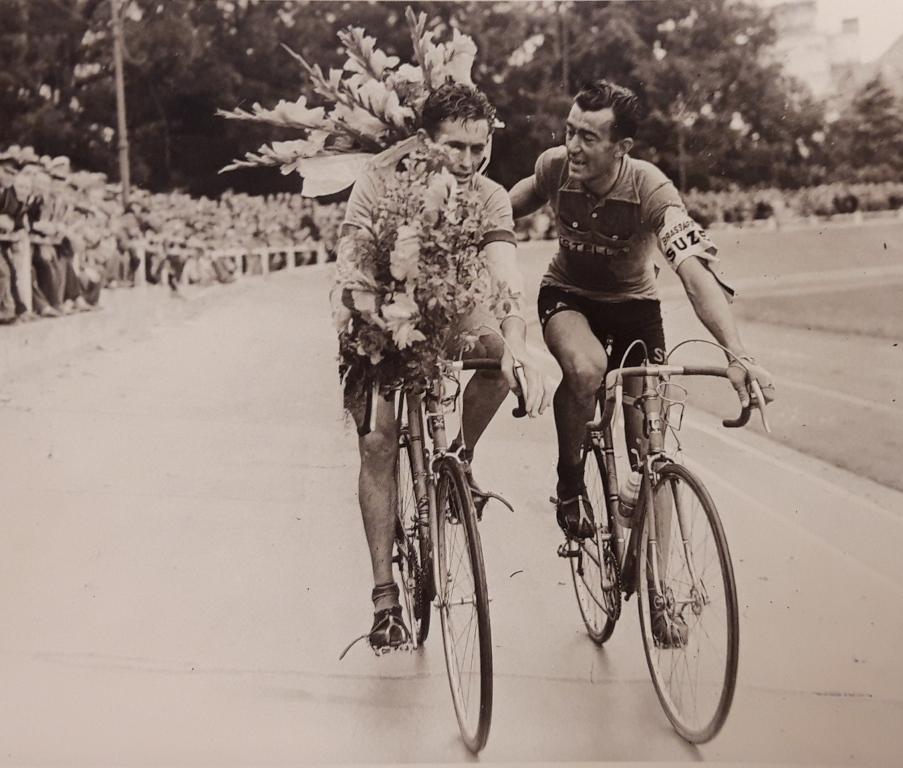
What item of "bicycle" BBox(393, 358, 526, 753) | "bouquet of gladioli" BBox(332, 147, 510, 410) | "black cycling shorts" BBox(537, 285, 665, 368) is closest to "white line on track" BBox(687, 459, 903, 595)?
"black cycling shorts" BBox(537, 285, 665, 368)

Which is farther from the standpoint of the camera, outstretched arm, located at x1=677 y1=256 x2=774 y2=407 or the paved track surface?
the paved track surface

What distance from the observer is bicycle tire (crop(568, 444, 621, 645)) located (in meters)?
2.89

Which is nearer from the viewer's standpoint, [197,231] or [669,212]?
[669,212]

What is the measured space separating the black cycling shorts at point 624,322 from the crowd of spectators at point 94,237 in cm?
92

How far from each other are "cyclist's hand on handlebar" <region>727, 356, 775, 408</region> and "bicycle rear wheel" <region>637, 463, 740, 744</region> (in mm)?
255

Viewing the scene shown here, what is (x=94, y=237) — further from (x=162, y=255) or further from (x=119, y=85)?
(x=119, y=85)

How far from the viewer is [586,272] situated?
3.04m

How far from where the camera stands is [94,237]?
3.50 m

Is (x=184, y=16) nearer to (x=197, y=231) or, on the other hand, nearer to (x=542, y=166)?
Result: (x=197, y=231)

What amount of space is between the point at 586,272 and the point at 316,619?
49.0 inches

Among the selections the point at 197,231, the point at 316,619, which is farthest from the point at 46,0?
the point at 316,619

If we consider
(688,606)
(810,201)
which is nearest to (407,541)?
(688,606)

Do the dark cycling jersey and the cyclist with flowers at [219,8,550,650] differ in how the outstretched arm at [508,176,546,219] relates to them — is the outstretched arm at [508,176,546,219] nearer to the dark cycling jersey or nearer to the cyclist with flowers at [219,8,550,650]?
the dark cycling jersey

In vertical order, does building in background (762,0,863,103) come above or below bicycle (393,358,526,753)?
above
